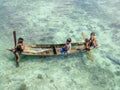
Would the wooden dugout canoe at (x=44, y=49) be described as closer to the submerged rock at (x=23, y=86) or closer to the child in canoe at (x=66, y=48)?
the child in canoe at (x=66, y=48)

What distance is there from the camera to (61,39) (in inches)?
453

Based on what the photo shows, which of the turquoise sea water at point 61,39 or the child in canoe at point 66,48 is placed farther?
the child in canoe at point 66,48

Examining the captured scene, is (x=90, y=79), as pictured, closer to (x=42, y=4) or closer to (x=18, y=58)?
(x=18, y=58)

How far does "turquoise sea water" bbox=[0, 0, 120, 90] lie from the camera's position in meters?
8.83

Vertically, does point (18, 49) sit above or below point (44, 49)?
above

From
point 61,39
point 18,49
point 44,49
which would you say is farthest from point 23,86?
point 61,39

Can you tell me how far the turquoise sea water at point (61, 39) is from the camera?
8.83 metres

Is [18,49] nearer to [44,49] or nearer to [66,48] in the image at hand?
[44,49]

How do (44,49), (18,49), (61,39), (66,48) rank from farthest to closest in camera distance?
(61,39) → (44,49) → (66,48) → (18,49)

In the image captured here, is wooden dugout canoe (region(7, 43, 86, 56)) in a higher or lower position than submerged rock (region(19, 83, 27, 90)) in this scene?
higher

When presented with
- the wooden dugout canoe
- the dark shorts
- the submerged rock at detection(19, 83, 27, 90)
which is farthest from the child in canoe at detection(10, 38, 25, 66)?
the dark shorts

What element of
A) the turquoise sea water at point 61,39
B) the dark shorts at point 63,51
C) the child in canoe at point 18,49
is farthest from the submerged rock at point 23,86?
the dark shorts at point 63,51

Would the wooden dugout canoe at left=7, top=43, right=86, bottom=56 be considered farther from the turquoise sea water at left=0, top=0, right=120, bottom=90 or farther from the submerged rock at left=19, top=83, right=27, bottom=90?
the submerged rock at left=19, top=83, right=27, bottom=90

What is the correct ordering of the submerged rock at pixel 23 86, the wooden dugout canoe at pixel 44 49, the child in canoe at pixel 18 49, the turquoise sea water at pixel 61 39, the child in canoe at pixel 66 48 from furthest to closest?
the child in canoe at pixel 66 48 → the wooden dugout canoe at pixel 44 49 → the child in canoe at pixel 18 49 → the turquoise sea water at pixel 61 39 → the submerged rock at pixel 23 86
